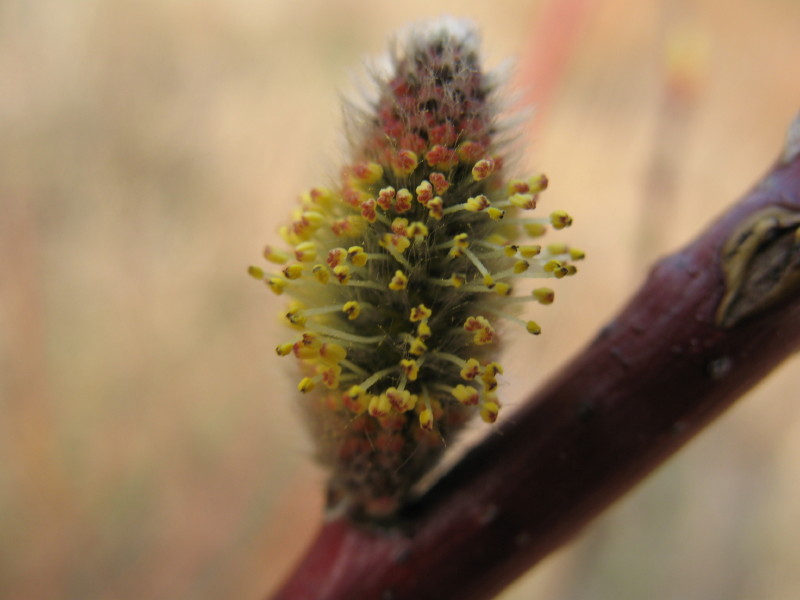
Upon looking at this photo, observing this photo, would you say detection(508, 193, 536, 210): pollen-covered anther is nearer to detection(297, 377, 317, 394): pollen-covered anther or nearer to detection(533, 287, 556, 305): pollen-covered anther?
detection(533, 287, 556, 305): pollen-covered anther

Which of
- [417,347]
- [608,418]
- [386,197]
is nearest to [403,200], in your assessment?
[386,197]

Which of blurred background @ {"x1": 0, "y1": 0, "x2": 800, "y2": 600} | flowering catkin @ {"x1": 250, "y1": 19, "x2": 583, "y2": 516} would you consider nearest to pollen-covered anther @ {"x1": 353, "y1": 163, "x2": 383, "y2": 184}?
flowering catkin @ {"x1": 250, "y1": 19, "x2": 583, "y2": 516}

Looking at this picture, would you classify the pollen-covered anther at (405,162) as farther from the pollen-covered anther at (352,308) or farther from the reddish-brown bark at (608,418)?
the reddish-brown bark at (608,418)

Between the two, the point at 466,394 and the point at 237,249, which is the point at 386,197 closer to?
the point at 466,394

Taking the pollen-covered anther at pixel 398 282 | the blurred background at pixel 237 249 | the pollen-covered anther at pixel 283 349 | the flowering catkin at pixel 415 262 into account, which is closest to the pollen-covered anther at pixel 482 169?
the flowering catkin at pixel 415 262

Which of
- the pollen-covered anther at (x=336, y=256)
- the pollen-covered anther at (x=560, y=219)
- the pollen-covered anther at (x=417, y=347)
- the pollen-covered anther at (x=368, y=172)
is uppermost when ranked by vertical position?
the pollen-covered anther at (x=368, y=172)

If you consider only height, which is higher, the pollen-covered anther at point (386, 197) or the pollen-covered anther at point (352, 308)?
the pollen-covered anther at point (386, 197)
